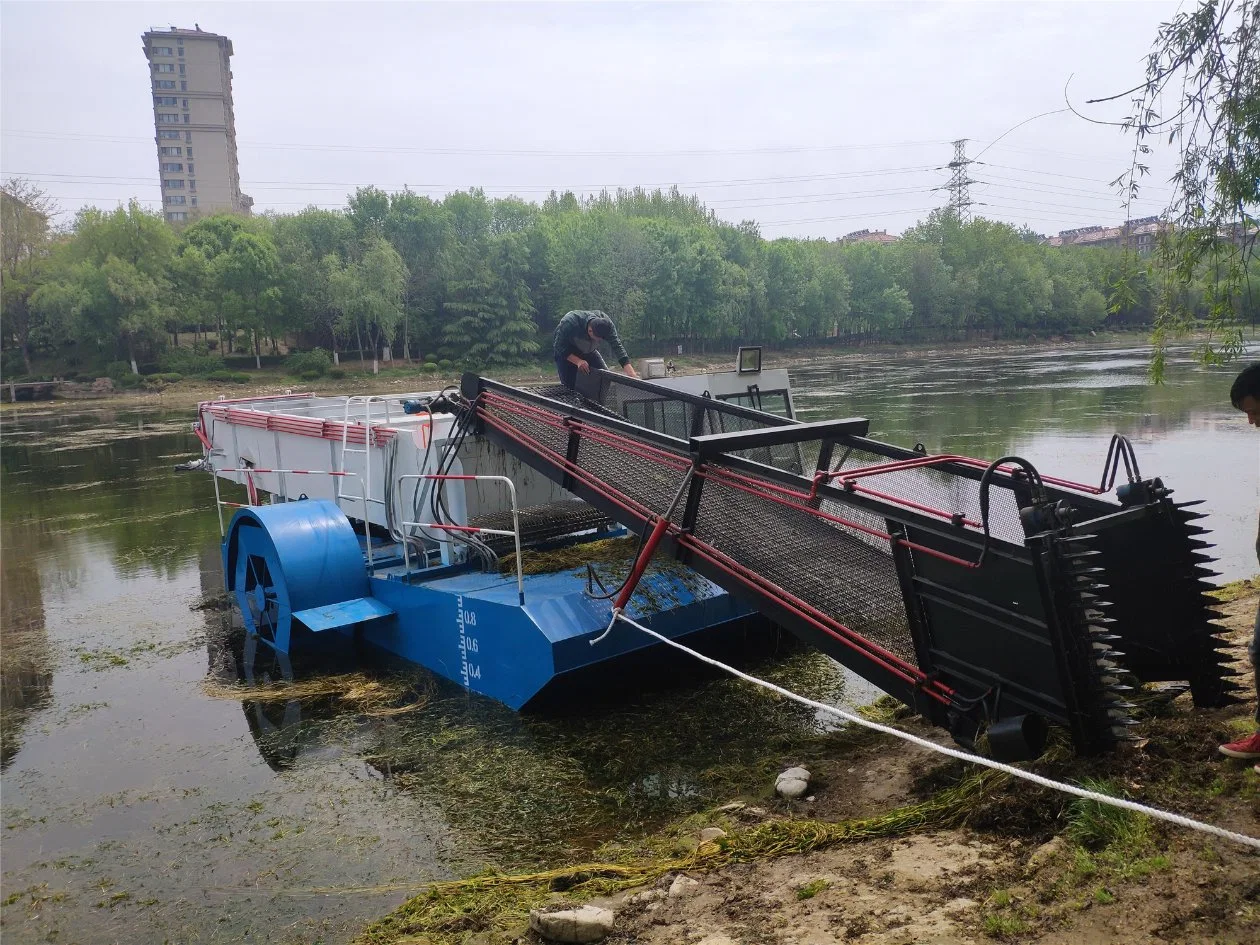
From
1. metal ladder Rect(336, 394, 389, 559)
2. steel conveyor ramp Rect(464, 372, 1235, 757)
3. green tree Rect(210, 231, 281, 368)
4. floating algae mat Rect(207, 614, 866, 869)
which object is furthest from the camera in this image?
green tree Rect(210, 231, 281, 368)

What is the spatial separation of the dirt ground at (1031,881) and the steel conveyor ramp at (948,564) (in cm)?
32

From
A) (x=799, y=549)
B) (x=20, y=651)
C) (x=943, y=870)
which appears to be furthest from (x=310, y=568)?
(x=943, y=870)

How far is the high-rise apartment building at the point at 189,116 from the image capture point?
118750mm

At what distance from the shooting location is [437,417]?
406 inches

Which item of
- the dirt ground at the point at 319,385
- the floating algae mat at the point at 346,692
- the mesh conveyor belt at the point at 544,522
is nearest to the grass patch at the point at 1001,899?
the floating algae mat at the point at 346,692

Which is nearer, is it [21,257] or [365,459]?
[365,459]

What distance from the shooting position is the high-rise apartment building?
119m

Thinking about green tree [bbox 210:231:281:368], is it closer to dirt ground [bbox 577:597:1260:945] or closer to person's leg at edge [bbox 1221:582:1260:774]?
dirt ground [bbox 577:597:1260:945]

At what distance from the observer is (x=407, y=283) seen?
64938 millimetres

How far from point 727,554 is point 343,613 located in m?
3.98

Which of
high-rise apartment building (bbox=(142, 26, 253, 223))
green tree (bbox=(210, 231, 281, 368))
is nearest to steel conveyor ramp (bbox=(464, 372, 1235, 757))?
green tree (bbox=(210, 231, 281, 368))

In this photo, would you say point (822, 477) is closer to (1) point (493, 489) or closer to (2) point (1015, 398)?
(1) point (493, 489)

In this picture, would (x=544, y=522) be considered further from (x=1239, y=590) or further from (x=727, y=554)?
(x=1239, y=590)

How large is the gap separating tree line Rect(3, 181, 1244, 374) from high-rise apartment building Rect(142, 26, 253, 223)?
47.9 meters
